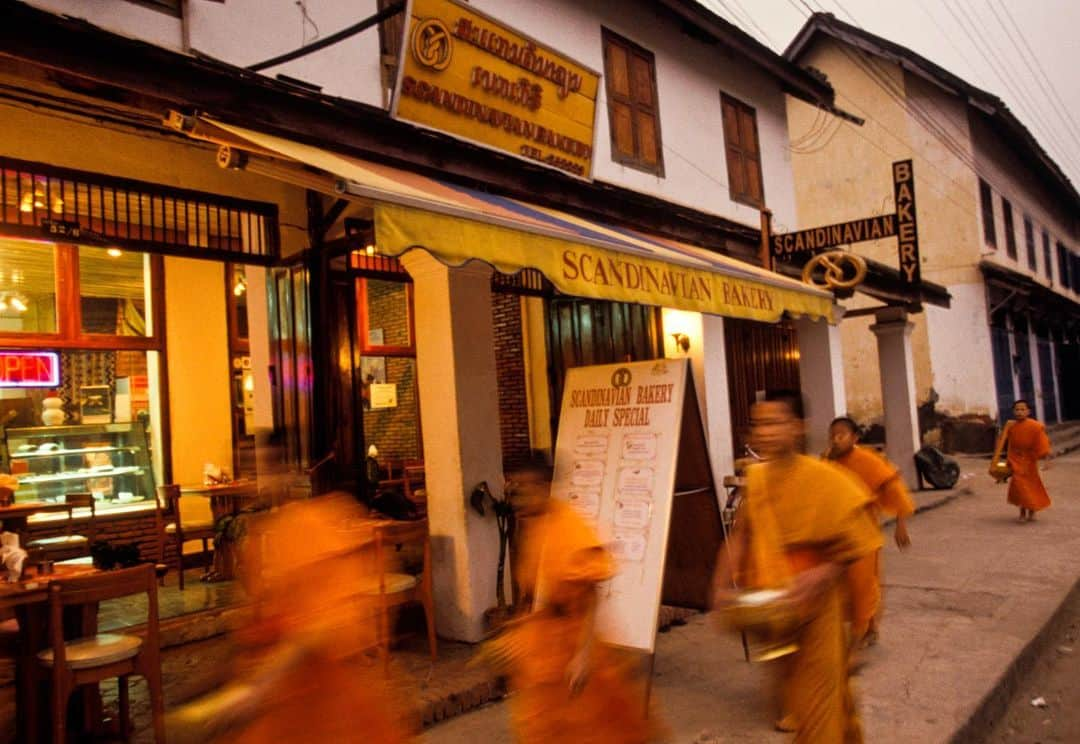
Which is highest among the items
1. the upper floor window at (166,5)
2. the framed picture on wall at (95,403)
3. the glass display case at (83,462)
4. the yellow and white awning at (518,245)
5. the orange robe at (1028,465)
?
the upper floor window at (166,5)

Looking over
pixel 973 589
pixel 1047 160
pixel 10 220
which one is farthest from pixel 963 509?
pixel 1047 160

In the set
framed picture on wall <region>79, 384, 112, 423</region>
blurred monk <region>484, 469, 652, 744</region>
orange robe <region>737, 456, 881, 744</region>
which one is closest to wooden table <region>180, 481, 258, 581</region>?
framed picture on wall <region>79, 384, 112, 423</region>

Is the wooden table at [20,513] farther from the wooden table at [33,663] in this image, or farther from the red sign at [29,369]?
the wooden table at [33,663]

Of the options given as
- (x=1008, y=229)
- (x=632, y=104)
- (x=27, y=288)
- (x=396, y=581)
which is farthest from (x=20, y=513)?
(x=1008, y=229)

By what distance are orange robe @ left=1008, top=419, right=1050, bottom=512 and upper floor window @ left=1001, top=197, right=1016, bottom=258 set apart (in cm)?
1555

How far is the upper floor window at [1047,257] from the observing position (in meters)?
29.8

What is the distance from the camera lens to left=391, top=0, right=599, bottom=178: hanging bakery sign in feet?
22.6

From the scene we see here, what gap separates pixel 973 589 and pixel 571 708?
5.96 meters

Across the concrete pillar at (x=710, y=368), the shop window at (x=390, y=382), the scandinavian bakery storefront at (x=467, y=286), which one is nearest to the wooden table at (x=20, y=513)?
the scandinavian bakery storefront at (x=467, y=286)

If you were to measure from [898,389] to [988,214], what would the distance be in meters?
10.4

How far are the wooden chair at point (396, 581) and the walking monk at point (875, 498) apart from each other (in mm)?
3016

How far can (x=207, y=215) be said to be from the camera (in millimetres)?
7355

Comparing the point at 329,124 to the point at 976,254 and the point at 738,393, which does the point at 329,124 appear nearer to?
the point at 738,393

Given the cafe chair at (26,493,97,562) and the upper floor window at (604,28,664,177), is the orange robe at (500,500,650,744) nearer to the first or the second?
the cafe chair at (26,493,97,562)
